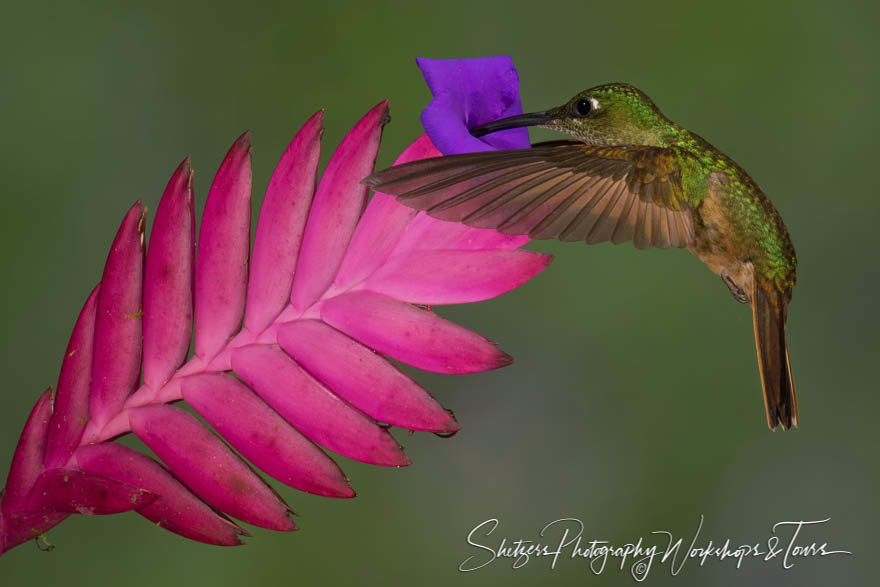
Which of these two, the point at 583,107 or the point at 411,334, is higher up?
the point at 583,107

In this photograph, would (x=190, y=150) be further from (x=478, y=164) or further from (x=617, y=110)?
(x=478, y=164)

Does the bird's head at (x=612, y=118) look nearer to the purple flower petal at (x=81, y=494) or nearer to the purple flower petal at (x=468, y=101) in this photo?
the purple flower petal at (x=468, y=101)

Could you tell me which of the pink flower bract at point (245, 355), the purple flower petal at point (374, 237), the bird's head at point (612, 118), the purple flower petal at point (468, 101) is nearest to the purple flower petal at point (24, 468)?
the pink flower bract at point (245, 355)

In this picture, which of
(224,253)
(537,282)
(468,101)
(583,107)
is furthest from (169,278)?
(537,282)

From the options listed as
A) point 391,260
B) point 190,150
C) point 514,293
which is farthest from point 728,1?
point 391,260

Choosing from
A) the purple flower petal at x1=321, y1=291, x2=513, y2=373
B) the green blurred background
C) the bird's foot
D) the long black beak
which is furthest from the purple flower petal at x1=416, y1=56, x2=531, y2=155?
the green blurred background

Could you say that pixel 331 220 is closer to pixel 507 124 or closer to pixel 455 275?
pixel 455 275
